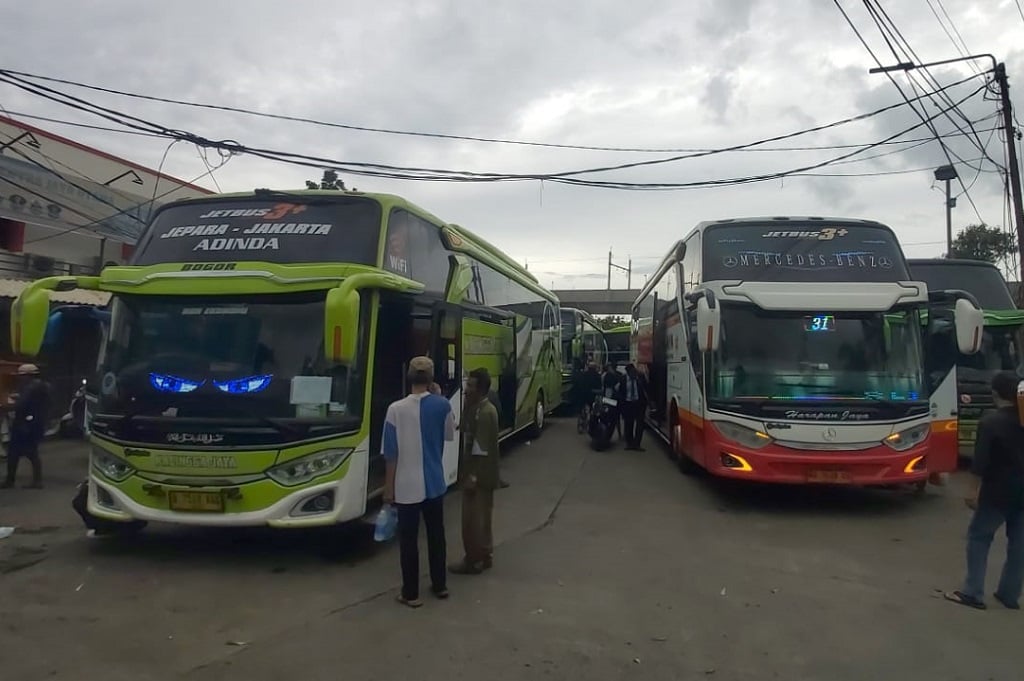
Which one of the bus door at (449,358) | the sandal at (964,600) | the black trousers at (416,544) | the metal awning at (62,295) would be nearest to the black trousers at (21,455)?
the metal awning at (62,295)

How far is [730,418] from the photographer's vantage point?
9.43m

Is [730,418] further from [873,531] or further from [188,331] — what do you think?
[188,331]

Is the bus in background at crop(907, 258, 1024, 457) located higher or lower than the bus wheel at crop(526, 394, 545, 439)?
higher

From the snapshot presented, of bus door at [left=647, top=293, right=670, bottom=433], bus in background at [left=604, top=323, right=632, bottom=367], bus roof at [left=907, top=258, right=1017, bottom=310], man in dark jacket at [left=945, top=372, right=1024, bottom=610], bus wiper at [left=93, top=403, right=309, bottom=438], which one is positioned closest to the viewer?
man in dark jacket at [left=945, top=372, right=1024, bottom=610]

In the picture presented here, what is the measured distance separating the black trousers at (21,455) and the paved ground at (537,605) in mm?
1346

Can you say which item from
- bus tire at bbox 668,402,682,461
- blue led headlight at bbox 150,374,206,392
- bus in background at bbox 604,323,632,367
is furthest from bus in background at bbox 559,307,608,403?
blue led headlight at bbox 150,374,206,392

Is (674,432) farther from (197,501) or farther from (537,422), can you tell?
(197,501)

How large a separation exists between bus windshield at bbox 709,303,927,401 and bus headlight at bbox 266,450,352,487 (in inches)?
191

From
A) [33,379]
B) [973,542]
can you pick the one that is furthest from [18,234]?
[973,542]

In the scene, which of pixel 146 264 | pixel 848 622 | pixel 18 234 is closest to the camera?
pixel 848 622

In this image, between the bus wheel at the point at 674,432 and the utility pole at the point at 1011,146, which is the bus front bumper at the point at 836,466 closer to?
the bus wheel at the point at 674,432

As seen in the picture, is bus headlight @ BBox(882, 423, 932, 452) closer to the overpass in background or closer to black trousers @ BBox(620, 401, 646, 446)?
black trousers @ BBox(620, 401, 646, 446)

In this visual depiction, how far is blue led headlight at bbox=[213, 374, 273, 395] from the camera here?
6.82 metres

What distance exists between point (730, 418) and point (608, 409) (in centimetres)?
580
